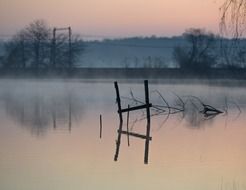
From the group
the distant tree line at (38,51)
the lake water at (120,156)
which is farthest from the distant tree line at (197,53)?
the lake water at (120,156)

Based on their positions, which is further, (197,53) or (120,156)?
(197,53)

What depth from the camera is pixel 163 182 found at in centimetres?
1484

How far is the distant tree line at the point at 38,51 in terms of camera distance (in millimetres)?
102188

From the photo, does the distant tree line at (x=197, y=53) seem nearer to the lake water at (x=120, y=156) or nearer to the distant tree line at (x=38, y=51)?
the distant tree line at (x=38, y=51)

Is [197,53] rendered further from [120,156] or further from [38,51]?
[120,156]

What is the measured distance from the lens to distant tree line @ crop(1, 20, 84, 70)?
10219 centimetres

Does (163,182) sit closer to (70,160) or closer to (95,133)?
(70,160)

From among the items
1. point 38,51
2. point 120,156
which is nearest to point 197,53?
point 38,51

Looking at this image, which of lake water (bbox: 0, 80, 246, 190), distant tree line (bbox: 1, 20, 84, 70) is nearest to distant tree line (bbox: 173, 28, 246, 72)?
distant tree line (bbox: 1, 20, 84, 70)

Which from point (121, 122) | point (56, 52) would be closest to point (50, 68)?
point (56, 52)

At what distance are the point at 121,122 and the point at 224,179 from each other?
1494 cm

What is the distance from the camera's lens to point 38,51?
104 metres

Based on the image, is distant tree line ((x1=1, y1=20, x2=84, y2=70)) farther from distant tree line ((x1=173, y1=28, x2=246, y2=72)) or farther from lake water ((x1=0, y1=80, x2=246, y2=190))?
lake water ((x1=0, y1=80, x2=246, y2=190))

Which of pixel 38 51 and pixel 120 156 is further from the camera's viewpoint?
pixel 38 51
